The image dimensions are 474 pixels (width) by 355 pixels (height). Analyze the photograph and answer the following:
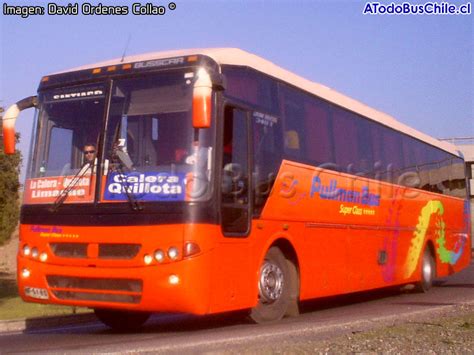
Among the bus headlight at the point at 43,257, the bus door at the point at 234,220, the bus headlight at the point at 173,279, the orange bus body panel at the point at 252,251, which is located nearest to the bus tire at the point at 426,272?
the orange bus body panel at the point at 252,251

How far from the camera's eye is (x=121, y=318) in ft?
38.8

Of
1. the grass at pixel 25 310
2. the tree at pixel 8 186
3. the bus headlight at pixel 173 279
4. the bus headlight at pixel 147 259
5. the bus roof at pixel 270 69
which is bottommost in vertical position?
the grass at pixel 25 310

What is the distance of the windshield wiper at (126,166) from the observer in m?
9.59

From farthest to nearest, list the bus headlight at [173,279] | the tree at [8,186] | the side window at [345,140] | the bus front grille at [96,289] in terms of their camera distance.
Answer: the tree at [8,186] < the side window at [345,140] < the bus front grille at [96,289] < the bus headlight at [173,279]

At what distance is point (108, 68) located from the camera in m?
10.5

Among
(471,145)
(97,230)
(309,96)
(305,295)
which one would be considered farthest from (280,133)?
(471,145)

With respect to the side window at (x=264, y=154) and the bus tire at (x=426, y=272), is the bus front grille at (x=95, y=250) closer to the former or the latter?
the side window at (x=264, y=154)

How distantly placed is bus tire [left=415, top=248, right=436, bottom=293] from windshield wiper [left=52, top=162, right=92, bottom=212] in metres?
10.8

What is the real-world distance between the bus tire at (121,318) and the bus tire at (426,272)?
28.9 feet

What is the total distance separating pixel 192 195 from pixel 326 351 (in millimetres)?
2849

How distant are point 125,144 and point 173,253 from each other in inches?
65.8

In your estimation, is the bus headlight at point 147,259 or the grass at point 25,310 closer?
the bus headlight at point 147,259

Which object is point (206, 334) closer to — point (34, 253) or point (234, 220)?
point (234, 220)

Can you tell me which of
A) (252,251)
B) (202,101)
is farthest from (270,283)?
(202,101)
